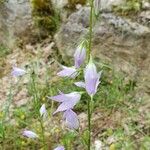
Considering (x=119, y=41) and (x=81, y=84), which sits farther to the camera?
(x=119, y=41)

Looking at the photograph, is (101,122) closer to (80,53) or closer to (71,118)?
(71,118)

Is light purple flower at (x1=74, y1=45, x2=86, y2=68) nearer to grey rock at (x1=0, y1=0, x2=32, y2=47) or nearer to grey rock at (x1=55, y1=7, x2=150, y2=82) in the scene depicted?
grey rock at (x1=55, y1=7, x2=150, y2=82)

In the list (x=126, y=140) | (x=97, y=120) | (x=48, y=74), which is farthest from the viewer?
(x=48, y=74)

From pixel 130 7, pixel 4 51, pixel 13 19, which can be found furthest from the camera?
pixel 13 19

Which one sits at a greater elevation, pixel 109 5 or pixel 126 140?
pixel 109 5

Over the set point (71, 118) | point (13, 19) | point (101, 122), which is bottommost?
point (101, 122)

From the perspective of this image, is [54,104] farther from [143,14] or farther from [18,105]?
[143,14]

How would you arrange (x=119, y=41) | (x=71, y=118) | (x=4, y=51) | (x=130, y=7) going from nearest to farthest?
1. (x=71, y=118)
2. (x=119, y=41)
3. (x=130, y=7)
4. (x=4, y=51)

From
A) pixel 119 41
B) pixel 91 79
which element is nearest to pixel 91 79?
pixel 91 79

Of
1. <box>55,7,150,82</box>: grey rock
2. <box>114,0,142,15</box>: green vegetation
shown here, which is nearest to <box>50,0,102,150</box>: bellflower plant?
<box>55,7,150,82</box>: grey rock

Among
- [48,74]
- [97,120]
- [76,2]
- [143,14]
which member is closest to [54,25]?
[76,2]

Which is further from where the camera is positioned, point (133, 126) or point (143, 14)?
point (143, 14)
